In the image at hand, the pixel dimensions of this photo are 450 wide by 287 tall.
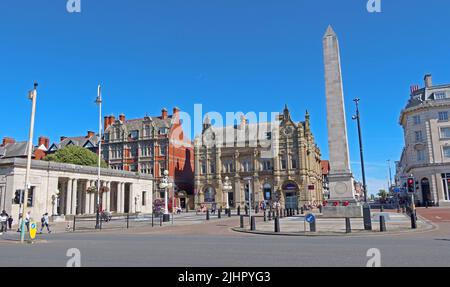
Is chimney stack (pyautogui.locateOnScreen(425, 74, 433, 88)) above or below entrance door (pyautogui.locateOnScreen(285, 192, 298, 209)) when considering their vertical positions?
above

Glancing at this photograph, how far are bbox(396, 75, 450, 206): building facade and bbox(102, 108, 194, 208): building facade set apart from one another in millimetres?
43233

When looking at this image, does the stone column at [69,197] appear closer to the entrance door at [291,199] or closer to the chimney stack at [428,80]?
the entrance door at [291,199]

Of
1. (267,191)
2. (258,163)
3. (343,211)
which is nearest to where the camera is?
(343,211)

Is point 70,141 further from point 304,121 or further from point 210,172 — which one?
point 304,121

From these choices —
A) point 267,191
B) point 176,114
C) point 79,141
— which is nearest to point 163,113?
point 176,114

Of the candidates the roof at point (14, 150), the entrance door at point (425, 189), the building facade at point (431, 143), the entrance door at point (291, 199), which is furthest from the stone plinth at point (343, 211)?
the roof at point (14, 150)

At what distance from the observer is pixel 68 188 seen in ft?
164

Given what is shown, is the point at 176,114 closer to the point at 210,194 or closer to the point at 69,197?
the point at 210,194

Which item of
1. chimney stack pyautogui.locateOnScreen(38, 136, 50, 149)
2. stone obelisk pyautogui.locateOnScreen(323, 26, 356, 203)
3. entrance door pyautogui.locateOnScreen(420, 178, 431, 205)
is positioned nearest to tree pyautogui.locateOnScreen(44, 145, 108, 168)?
chimney stack pyautogui.locateOnScreen(38, 136, 50, 149)

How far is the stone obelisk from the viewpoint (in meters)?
30.8

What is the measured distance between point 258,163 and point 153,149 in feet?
71.4

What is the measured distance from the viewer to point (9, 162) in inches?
1590

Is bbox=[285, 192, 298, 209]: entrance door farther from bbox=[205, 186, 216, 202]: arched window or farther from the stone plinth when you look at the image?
the stone plinth
